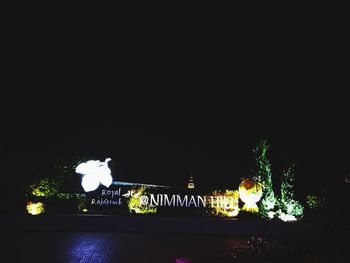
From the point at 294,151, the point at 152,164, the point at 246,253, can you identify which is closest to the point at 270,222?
the point at 246,253

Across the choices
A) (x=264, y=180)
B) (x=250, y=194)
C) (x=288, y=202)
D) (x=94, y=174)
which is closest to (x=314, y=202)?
(x=288, y=202)

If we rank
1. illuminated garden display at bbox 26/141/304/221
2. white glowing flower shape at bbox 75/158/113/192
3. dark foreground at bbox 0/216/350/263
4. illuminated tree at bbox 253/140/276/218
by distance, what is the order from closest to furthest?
1. dark foreground at bbox 0/216/350/263
2. illuminated garden display at bbox 26/141/304/221
3. white glowing flower shape at bbox 75/158/113/192
4. illuminated tree at bbox 253/140/276/218

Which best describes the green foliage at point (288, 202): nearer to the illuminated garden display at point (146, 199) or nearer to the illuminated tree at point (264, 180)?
the illuminated garden display at point (146, 199)

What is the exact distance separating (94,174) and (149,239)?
433cm

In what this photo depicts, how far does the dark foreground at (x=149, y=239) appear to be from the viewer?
803cm

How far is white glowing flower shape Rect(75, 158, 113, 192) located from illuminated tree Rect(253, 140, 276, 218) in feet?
20.1

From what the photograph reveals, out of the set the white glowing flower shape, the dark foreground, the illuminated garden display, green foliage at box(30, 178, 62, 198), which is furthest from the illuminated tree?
green foliage at box(30, 178, 62, 198)

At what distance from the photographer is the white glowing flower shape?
14.1m

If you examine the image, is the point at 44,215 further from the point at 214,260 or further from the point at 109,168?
the point at 214,260

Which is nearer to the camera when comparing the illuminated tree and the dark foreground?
the dark foreground

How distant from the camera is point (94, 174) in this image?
46.8 ft

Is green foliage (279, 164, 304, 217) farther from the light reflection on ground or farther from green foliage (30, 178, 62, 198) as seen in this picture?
green foliage (30, 178, 62, 198)

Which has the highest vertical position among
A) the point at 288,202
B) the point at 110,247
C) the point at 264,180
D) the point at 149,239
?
the point at 264,180

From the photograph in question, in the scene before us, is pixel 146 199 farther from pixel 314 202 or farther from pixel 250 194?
pixel 314 202
